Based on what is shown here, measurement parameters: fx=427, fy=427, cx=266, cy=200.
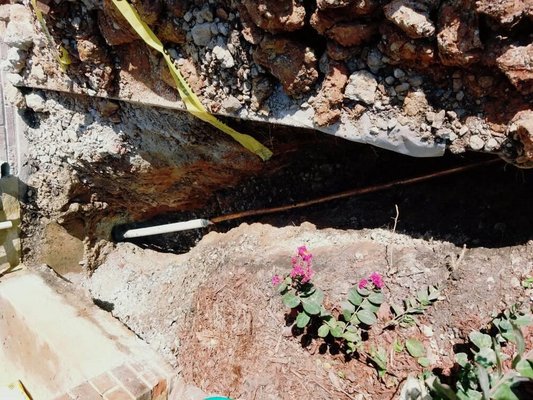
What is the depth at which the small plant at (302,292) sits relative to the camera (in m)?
1.88

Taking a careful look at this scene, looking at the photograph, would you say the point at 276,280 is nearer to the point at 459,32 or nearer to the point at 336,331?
the point at 336,331

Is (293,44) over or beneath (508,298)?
over

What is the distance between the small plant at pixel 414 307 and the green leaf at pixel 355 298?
0.15 meters

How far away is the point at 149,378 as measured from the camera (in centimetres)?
228

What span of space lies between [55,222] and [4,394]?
1158mm

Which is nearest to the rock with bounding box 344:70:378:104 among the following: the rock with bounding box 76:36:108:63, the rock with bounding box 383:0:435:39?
the rock with bounding box 383:0:435:39

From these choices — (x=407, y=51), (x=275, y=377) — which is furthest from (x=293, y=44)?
(x=275, y=377)

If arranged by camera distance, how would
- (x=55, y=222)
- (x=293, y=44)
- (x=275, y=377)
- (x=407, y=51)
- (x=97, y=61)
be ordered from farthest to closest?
(x=55, y=222) < (x=97, y=61) < (x=275, y=377) < (x=293, y=44) < (x=407, y=51)

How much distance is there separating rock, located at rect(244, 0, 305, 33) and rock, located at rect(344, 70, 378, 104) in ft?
0.91

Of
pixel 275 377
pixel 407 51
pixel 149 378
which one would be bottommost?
pixel 149 378

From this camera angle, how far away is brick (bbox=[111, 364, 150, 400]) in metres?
2.17

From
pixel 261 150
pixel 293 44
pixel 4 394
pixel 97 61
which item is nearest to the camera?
pixel 293 44

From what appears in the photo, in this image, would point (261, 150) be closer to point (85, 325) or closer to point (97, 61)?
point (97, 61)

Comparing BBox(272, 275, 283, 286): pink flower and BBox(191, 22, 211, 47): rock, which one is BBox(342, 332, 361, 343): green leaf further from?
BBox(191, 22, 211, 47): rock
